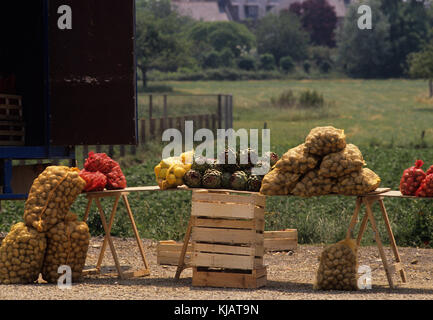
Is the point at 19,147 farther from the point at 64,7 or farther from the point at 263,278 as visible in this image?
the point at 263,278

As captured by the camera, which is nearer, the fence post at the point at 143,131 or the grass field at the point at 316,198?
the grass field at the point at 316,198

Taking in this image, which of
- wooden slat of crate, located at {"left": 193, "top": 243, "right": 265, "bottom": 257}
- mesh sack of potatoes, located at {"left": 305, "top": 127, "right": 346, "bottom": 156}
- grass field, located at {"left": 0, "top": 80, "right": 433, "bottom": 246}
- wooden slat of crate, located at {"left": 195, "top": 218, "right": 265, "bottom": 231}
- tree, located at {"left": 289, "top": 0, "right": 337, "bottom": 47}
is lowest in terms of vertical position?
grass field, located at {"left": 0, "top": 80, "right": 433, "bottom": 246}

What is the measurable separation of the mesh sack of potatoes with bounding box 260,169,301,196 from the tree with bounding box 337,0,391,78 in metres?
69.0

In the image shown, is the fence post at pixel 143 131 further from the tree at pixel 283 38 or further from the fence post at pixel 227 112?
the tree at pixel 283 38

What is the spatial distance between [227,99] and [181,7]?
102m

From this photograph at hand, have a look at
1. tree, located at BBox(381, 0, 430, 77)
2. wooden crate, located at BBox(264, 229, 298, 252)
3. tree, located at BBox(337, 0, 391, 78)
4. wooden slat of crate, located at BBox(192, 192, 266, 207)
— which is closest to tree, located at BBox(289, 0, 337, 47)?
tree, located at BBox(381, 0, 430, 77)

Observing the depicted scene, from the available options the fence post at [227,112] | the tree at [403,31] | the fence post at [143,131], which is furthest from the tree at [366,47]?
the fence post at [143,131]

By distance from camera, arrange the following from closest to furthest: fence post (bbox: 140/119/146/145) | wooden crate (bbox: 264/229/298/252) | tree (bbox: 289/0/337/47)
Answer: wooden crate (bbox: 264/229/298/252) < fence post (bbox: 140/119/146/145) < tree (bbox: 289/0/337/47)

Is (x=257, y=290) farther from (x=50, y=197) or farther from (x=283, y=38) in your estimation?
(x=283, y=38)

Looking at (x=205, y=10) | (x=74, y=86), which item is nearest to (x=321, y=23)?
(x=205, y=10)

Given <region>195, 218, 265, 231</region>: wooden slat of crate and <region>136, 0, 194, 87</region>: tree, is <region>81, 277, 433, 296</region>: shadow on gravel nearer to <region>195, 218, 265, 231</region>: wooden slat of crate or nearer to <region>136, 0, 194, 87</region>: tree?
<region>195, 218, 265, 231</region>: wooden slat of crate

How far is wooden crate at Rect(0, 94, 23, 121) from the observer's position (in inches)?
458

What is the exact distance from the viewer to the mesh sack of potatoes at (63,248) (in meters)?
10.0

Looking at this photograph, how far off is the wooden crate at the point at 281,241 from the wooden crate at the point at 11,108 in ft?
11.2
